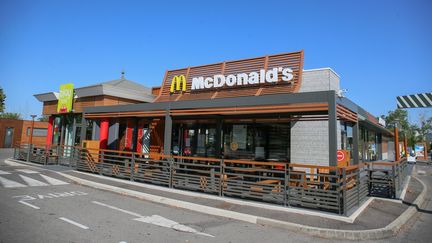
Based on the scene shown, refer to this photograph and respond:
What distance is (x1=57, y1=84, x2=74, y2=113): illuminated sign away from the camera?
18938 mm

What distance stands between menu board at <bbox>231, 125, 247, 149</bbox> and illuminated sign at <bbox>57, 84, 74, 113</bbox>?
1207 cm

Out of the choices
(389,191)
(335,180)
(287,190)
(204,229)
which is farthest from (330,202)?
(389,191)

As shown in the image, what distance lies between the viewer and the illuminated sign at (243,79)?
11.1 m

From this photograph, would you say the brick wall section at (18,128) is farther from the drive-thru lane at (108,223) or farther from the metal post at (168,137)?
the drive-thru lane at (108,223)

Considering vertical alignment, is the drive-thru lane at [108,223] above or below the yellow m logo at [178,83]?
below

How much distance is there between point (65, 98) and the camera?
19328 mm

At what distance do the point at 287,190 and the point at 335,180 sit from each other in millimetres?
1270

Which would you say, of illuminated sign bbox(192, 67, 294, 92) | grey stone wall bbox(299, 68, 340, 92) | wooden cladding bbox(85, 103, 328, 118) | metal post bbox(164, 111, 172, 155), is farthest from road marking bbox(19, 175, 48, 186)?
grey stone wall bbox(299, 68, 340, 92)

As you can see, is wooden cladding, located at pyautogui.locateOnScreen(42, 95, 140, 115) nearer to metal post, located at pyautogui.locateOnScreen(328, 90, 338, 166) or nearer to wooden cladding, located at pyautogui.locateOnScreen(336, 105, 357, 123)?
wooden cladding, located at pyautogui.locateOnScreen(336, 105, 357, 123)

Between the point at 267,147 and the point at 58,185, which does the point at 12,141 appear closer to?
the point at 58,185

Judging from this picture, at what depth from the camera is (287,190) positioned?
785cm

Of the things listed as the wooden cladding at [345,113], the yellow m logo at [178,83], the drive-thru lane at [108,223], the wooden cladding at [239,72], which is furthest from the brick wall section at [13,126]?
the wooden cladding at [345,113]

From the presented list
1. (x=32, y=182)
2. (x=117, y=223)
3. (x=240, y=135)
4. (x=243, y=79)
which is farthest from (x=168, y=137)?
(x=32, y=182)

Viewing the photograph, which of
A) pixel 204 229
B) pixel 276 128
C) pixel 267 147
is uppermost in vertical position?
pixel 276 128
